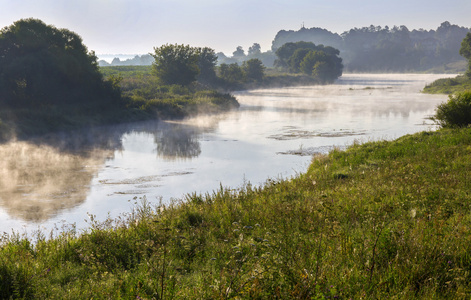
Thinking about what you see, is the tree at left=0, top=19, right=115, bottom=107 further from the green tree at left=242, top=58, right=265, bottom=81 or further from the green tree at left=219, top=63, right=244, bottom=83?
the green tree at left=242, top=58, right=265, bottom=81

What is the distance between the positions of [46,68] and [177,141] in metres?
15.7

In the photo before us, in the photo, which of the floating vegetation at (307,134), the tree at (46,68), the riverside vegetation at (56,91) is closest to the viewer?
the floating vegetation at (307,134)

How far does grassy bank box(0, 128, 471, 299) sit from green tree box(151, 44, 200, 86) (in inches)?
2230

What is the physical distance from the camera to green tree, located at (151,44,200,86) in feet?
214

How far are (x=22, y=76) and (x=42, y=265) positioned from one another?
30.8 m

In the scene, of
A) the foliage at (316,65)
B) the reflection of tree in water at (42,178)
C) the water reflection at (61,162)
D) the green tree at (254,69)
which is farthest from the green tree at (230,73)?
the reflection of tree in water at (42,178)

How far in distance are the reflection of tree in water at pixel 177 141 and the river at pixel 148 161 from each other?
2.5 inches

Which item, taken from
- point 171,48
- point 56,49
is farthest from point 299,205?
point 171,48

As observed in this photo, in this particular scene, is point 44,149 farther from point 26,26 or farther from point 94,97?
point 26,26

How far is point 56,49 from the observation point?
116 ft

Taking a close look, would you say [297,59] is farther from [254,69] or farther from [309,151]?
[309,151]

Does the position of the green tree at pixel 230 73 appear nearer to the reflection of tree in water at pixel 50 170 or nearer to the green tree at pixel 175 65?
the green tree at pixel 175 65

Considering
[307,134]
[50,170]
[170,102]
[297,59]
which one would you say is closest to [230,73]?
[170,102]

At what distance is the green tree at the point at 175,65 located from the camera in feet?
214
